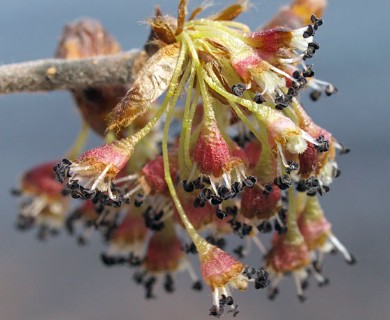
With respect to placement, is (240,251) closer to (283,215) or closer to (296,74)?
(283,215)

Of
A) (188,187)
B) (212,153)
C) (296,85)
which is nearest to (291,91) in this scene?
(296,85)

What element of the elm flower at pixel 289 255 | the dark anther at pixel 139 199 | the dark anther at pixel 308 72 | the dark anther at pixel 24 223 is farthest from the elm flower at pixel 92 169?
the dark anther at pixel 24 223

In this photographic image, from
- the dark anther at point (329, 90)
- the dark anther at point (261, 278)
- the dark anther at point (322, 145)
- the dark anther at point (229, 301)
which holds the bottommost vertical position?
the dark anther at point (229, 301)

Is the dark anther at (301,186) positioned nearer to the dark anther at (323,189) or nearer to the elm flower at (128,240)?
the dark anther at (323,189)

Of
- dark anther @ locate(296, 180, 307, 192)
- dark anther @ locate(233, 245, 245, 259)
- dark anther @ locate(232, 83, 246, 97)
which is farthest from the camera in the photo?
dark anther @ locate(233, 245, 245, 259)

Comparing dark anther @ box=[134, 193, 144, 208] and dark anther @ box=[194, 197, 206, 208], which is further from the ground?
dark anther @ box=[134, 193, 144, 208]

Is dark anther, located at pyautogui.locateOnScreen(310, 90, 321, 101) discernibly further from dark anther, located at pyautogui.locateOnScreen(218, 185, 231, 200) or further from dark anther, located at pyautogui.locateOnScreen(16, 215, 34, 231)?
dark anther, located at pyautogui.locateOnScreen(16, 215, 34, 231)

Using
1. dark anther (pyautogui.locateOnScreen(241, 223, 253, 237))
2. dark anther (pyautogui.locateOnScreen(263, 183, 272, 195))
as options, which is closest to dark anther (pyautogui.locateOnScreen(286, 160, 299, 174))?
dark anther (pyautogui.locateOnScreen(263, 183, 272, 195))
